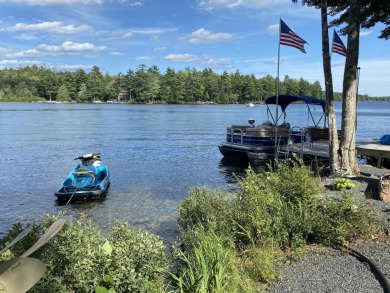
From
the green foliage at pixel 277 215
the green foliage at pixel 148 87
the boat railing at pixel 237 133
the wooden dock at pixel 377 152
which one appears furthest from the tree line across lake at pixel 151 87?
the green foliage at pixel 277 215

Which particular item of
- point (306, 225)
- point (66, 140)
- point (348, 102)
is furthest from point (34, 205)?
point (66, 140)

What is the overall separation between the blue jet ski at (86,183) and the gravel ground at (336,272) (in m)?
10.1

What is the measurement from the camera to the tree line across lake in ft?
497

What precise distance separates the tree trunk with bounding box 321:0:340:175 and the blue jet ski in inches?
352

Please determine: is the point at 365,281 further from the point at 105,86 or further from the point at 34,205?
the point at 105,86

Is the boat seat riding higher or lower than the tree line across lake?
lower

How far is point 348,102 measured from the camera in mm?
11734

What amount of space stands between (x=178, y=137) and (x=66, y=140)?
1161cm

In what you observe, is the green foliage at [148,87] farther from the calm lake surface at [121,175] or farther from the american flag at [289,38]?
the american flag at [289,38]

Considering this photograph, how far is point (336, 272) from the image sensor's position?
215 inches

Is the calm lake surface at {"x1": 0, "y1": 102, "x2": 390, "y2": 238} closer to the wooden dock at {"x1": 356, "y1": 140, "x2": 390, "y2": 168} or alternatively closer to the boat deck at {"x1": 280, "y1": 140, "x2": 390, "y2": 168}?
the boat deck at {"x1": 280, "y1": 140, "x2": 390, "y2": 168}

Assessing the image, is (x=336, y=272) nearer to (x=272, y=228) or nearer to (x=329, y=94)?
(x=272, y=228)

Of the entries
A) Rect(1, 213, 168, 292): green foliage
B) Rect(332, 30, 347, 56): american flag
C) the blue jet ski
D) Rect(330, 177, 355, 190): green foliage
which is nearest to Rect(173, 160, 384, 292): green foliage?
Rect(1, 213, 168, 292): green foliage

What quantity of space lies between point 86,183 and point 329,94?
10.0 m
